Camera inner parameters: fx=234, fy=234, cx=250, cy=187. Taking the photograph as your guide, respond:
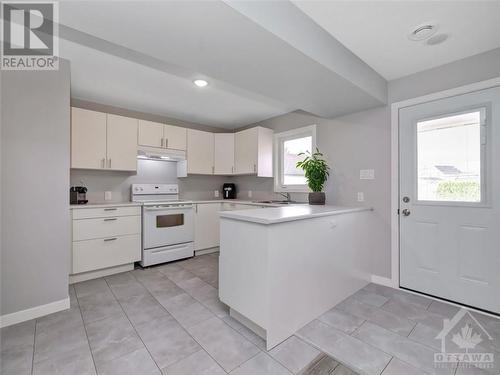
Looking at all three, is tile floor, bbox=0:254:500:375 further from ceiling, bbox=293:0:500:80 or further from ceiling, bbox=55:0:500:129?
ceiling, bbox=293:0:500:80

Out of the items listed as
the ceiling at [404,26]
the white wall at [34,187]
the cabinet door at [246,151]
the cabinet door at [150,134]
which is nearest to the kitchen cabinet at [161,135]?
the cabinet door at [150,134]

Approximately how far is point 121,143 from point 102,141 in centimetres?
23

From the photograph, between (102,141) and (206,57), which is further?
(102,141)

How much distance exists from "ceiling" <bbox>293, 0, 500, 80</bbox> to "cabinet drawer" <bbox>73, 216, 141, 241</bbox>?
3.01 metres

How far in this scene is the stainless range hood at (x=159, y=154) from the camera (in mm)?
3501

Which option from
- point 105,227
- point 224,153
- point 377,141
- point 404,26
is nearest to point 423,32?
point 404,26

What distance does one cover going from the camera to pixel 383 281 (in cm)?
269

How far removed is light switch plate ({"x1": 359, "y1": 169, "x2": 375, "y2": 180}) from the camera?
2.75 meters

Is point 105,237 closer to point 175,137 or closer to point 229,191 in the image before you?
point 175,137

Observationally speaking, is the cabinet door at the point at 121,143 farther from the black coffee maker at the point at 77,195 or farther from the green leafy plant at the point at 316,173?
the green leafy plant at the point at 316,173

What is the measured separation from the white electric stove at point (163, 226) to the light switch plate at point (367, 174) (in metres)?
2.48

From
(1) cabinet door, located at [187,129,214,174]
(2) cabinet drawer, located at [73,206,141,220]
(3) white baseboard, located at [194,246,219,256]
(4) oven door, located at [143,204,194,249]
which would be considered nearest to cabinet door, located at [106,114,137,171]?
(2) cabinet drawer, located at [73,206,141,220]

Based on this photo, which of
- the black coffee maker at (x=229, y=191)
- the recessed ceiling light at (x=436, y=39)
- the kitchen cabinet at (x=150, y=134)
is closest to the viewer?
the recessed ceiling light at (x=436, y=39)

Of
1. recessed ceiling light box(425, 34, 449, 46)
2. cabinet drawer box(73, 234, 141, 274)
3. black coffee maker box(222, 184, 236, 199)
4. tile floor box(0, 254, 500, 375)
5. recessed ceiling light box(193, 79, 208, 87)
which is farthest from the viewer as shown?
black coffee maker box(222, 184, 236, 199)
